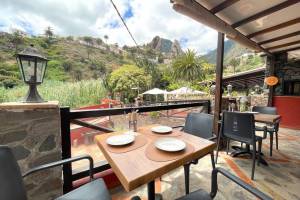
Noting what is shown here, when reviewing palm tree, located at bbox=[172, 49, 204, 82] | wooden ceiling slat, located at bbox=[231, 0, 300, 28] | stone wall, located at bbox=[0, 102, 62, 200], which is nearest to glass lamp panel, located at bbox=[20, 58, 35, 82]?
stone wall, located at bbox=[0, 102, 62, 200]

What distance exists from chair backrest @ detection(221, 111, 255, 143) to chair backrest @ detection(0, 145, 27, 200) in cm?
243

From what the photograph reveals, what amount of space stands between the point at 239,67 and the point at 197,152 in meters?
28.7

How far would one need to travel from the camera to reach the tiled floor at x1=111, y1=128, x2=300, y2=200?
1.69 meters

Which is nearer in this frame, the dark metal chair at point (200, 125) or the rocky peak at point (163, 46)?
the dark metal chair at point (200, 125)

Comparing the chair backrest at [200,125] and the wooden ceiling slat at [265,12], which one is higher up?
the wooden ceiling slat at [265,12]

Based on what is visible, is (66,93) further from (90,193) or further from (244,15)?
(244,15)

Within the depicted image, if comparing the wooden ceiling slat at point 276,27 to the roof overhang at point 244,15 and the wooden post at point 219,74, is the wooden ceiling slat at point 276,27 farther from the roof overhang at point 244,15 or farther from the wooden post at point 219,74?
the wooden post at point 219,74

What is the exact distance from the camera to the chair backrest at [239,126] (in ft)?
6.87

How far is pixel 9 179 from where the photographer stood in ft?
2.58

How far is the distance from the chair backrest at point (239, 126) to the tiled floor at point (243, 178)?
48cm

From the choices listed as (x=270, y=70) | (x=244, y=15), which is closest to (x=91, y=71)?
(x=270, y=70)

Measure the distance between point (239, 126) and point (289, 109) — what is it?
4.52m

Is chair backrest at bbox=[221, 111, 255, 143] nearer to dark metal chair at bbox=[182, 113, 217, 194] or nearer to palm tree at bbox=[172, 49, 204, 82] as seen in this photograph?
dark metal chair at bbox=[182, 113, 217, 194]

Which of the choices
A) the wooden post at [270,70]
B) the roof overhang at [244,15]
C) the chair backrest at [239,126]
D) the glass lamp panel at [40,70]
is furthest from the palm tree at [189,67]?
the glass lamp panel at [40,70]
